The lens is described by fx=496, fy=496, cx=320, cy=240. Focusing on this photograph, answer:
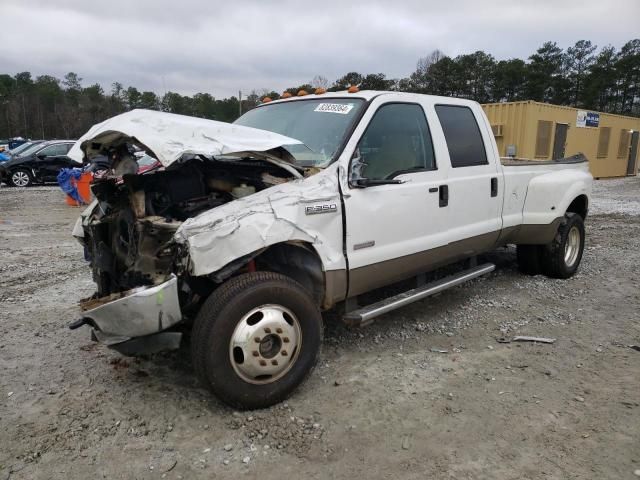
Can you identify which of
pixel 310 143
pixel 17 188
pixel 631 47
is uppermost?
pixel 631 47

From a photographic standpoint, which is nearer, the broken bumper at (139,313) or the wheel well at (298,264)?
the broken bumper at (139,313)

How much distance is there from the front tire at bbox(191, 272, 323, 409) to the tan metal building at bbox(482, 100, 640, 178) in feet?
44.1

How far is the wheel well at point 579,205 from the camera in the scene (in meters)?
6.07

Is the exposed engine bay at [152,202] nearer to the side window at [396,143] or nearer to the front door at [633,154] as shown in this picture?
the side window at [396,143]

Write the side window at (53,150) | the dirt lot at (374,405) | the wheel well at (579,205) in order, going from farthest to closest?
the side window at (53,150)
the wheel well at (579,205)
the dirt lot at (374,405)

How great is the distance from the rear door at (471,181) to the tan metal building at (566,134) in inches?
431

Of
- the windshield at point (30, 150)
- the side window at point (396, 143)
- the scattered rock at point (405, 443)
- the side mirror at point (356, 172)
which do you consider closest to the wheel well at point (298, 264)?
the side mirror at point (356, 172)

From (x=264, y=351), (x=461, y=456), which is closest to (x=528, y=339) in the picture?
(x=461, y=456)

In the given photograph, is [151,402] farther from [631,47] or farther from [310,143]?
[631,47]

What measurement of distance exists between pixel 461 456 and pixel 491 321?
2157mm

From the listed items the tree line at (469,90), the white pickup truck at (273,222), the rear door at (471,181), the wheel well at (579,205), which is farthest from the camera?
the tree line at (469,90)

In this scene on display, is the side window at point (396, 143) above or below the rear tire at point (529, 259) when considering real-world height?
above

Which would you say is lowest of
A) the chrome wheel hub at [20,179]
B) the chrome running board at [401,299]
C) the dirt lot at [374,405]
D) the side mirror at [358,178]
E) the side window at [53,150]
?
the dirt lot at [374,405]

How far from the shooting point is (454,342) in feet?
13.7
